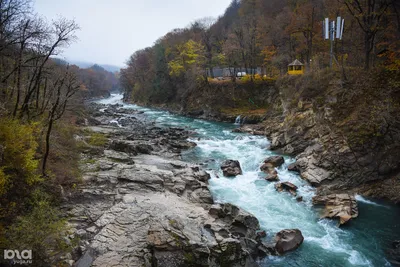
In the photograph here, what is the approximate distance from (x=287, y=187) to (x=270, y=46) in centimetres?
3403

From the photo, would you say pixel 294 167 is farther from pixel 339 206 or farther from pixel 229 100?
pixel 229 100

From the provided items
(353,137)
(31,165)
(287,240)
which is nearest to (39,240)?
(31,165)

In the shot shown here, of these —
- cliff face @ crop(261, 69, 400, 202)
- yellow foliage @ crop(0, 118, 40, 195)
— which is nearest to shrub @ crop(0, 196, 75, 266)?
yellow foliage @ crop(0, 118, 40, 195)

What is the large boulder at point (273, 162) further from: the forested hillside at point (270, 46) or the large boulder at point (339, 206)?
the forested hillside at point (270, 46)

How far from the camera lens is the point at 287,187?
15.6 meters

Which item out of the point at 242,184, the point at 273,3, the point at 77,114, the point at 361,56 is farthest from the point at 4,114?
the point at 273,3

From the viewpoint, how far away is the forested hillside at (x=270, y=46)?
2050cm

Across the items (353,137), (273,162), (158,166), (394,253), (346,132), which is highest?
(346,132)

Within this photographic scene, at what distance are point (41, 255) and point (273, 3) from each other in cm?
6081

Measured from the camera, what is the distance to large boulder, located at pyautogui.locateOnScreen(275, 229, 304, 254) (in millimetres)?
10250

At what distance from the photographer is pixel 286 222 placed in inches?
489

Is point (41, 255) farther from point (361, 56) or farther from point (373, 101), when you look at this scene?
point (361, 56)

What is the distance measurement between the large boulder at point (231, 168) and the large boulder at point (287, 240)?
24.3ft

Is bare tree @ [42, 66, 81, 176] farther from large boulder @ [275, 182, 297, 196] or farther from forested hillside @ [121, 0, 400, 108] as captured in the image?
forested hillside @ [121, 0, 400, 108]
